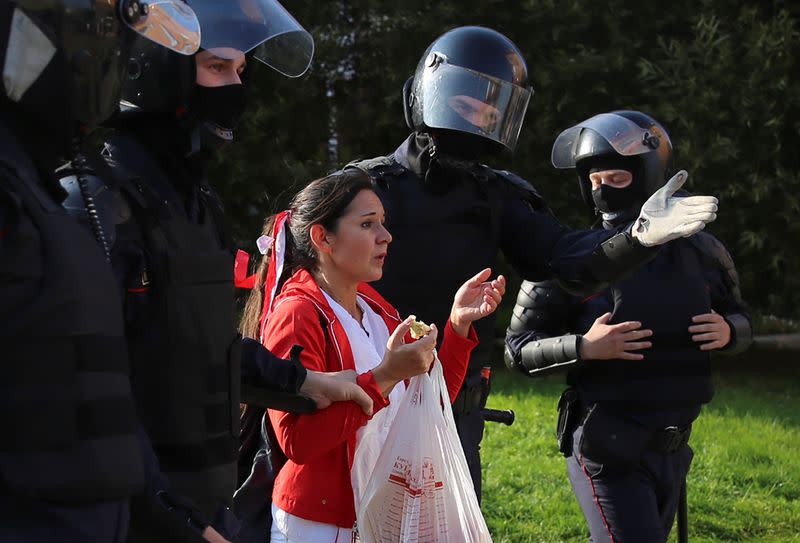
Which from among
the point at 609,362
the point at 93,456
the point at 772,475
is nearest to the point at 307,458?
the point at 93,456

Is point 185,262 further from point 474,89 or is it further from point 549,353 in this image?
point 549,353

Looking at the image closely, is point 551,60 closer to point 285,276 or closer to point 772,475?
point 772,475

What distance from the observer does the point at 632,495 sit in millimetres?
4477

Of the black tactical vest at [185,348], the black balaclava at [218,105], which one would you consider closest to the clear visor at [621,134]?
the black balaclava at [218,105]

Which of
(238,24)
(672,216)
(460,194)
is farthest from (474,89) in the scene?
(238,24)

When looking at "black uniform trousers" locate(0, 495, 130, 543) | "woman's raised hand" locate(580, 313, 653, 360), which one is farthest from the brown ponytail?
"black uniform trousers" locate(0, 495, 130, 543)

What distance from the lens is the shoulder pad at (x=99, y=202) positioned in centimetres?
233

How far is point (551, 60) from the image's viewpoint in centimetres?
1362

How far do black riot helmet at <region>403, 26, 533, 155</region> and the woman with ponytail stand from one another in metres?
0.69

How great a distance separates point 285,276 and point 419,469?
0.80 metres

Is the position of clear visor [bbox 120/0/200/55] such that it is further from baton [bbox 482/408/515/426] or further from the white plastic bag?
baton [bbox 482/408/515/426]

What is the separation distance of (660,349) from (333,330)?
64.8 inches

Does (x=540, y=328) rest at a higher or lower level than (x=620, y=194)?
lower

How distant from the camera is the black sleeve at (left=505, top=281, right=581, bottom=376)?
15.6 feet
